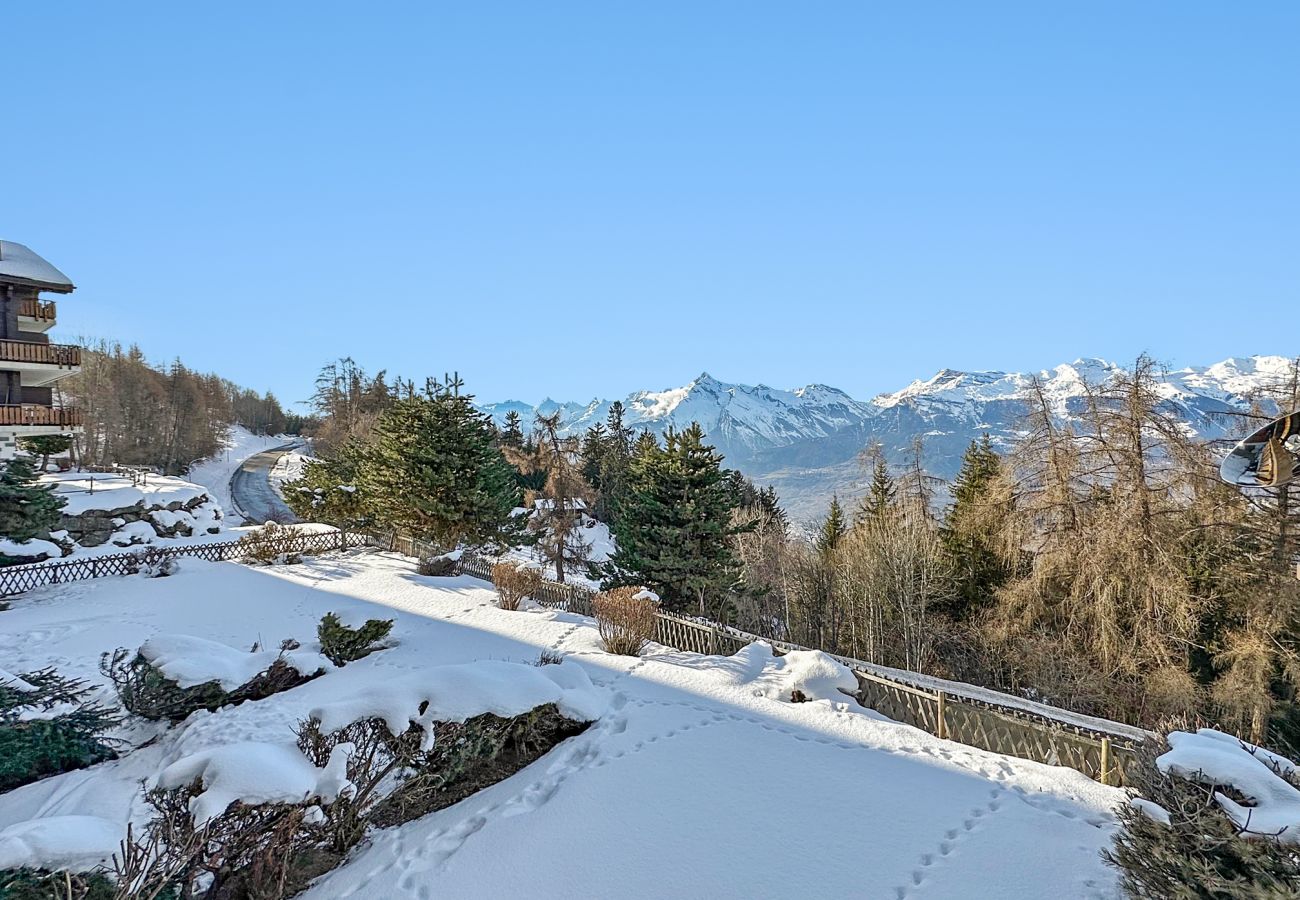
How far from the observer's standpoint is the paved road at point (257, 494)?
35625mm

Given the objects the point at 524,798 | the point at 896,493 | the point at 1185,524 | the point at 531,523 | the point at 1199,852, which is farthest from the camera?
the point at 531,523

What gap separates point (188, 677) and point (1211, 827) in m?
9.83

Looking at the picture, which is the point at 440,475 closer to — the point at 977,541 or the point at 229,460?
the point at 977,541

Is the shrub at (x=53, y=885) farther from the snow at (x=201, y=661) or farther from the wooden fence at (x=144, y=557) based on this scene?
the wooden fence at (x=144, y=557)

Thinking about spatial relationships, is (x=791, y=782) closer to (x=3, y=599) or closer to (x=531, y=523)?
(x=3, y=599)

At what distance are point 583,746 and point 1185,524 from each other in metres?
13.9

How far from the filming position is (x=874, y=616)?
69.3ft

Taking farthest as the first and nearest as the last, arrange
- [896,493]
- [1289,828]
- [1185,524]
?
[896,493] → [1185,524] → [1289,828]

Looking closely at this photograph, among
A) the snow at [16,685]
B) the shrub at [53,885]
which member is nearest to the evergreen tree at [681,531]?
the snow at [16,685]

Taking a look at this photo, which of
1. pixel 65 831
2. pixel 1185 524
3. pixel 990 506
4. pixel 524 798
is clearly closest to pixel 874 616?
pixel 990 506

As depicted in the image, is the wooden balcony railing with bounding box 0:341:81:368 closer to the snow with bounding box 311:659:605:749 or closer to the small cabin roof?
the small cabin roof

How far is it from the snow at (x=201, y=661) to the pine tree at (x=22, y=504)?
1527 cm

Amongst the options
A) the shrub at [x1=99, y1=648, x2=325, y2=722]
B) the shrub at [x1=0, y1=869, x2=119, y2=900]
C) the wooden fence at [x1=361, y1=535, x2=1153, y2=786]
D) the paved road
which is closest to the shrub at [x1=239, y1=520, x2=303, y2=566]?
the paved road

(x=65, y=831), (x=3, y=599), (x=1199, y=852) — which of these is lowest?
(x=3, y=599)
